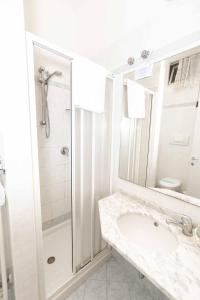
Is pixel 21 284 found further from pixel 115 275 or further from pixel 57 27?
pixel 57 27

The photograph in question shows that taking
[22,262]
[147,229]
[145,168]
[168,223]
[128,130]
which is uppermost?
[128,130]

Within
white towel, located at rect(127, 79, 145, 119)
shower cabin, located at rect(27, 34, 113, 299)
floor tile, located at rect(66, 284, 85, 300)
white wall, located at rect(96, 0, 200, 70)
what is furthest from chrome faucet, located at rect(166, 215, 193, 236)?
white wall, located at rect(96, 0, 200, 70)

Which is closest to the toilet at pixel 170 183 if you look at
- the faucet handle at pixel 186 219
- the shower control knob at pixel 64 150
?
the faucet handle at pixel 186 219

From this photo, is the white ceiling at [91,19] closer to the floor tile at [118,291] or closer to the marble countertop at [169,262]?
the marble countertop at [169,262]

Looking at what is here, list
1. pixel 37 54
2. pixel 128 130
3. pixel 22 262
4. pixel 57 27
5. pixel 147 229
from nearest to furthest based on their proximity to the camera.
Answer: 1. pixel 22 262
2. pixel 147 229
3. pixel 128 130
4. pixel 37 54
5. pixel 57 27

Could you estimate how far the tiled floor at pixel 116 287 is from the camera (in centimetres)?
118

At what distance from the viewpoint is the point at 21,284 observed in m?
0.90

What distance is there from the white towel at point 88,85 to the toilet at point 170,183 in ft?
2.45

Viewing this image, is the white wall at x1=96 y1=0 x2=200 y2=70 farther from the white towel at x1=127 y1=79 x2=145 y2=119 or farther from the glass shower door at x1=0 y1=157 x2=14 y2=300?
the glass shower door at x1=0 y1=157 x2=14 y2=300

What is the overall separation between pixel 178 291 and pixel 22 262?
870 mm

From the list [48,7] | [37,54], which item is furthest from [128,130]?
[48,7]

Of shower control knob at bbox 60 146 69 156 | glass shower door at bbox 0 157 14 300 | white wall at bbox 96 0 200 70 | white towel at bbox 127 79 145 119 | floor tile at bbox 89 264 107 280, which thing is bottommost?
floor tile at bbox 89 264 107 280

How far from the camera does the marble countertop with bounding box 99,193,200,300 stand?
1.73ft

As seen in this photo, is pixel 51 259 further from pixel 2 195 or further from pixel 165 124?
pixel 165 124
